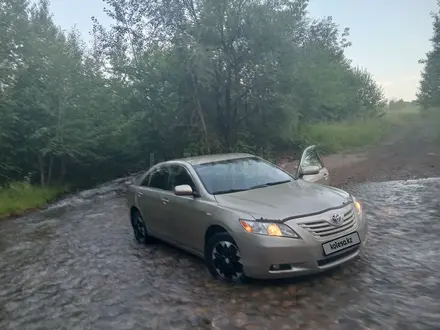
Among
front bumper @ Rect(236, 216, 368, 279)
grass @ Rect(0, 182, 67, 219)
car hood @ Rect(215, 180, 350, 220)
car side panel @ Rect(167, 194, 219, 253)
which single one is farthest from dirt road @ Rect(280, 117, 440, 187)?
grass @ Rect(0, 182, 67, 219)

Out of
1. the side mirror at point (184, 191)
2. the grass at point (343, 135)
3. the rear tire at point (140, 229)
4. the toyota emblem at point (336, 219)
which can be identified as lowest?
the rear tire at point (140, 229)

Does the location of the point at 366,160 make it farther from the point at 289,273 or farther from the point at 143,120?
the point at 289,273

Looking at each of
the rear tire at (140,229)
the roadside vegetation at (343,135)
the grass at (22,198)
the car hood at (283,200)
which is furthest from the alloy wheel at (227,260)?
the roadside vegetation at (343,135)

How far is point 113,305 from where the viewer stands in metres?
5.09

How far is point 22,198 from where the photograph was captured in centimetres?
1584

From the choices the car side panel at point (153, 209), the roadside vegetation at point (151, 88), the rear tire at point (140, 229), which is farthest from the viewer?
the roadside vegetation at point (151, 88)

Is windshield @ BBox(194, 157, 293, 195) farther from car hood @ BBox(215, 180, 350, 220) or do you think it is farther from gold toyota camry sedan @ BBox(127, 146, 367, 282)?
car hood @ BBox(215, 180, 350, 220)

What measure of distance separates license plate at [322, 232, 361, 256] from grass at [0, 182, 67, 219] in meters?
11.9

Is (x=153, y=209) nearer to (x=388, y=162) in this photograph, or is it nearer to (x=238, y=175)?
(x=238, y=175)

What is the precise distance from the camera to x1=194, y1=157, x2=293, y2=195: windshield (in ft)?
19.6

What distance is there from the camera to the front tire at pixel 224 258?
510 cm

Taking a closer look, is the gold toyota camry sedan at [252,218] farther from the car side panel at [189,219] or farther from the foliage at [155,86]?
the foliage at [155,86]

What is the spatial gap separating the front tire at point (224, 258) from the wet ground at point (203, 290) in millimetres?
145

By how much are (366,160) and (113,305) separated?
16829mm
